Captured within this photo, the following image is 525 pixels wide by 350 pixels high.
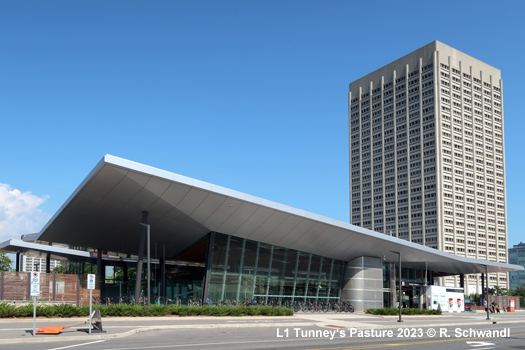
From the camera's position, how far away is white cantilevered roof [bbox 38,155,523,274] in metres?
36.0

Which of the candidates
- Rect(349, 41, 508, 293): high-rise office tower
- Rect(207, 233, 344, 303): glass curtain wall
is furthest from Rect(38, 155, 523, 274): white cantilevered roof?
Rect(349, 41, 508, 293): high-rise office tower

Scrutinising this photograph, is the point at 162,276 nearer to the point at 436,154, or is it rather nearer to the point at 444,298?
the point at 444,298

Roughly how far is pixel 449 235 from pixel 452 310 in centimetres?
10129

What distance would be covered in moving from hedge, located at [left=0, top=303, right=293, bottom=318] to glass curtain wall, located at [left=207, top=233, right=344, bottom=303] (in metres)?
5.85

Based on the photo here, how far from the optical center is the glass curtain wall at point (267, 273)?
44812 mm

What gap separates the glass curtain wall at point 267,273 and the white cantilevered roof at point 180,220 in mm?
1039

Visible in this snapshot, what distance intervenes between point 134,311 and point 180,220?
9.62 m

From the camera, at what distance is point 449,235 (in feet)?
525

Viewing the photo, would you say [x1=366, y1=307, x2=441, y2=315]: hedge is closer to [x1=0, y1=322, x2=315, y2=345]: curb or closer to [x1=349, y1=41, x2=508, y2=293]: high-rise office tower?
[x1=0, y1=322, x2=315, y2=345]: curb

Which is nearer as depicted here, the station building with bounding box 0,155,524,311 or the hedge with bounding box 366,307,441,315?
the station building with bounding box 0,155,524,311

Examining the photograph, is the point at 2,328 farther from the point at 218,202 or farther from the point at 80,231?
the point at 80,231

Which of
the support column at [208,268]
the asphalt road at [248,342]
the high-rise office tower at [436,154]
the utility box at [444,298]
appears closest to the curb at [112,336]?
the asphalt road at [248,342]

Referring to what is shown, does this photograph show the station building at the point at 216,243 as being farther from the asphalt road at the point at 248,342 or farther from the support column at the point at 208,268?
the asphalt road at the point at 248,342

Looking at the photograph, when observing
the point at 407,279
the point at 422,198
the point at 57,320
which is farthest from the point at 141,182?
the point at 422,198
